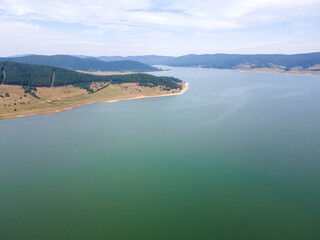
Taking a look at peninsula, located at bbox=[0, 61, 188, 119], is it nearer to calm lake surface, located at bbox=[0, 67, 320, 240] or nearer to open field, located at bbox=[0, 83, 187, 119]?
open field, located at bbox=[0, 83, 187, 119]

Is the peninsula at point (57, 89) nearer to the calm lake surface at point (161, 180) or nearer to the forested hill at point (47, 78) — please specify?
the forested hill at point (47, 78)

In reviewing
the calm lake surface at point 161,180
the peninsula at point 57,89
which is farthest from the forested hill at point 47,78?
the calm lake surface at point 161,180

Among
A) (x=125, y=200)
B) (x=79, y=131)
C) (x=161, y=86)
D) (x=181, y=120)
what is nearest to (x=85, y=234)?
(x=125, y=200)

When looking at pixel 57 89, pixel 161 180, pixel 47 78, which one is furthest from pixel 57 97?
pixel 161 180

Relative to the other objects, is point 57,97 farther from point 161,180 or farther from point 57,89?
point 161,180

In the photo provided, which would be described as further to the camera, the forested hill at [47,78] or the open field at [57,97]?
the forested hill at [47,78]

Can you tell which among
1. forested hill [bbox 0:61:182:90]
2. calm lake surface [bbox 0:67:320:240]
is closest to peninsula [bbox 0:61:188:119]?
forested hill [bbox 0:61:182:90]
